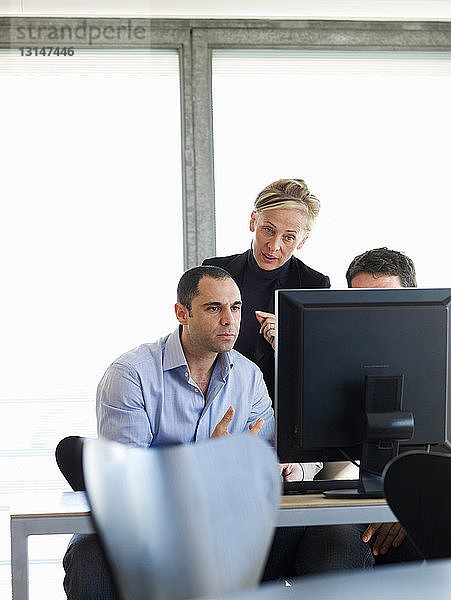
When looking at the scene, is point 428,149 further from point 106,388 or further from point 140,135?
point 106,388

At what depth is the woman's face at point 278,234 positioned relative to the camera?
2996 mm

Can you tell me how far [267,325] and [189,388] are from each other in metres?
0.54

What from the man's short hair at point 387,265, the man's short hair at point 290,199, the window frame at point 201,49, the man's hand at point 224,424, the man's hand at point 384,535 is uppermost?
the window frame at point 201,49

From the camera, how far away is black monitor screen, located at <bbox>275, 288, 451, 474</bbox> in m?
2.03

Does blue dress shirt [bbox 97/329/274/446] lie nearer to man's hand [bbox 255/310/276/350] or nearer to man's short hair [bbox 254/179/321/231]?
man's hand [bbox 255/310/276/350]

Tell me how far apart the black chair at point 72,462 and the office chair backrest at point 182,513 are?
3.66ft

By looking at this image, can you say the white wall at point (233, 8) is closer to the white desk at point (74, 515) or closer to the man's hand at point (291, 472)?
the man's hand at point (291, 472)

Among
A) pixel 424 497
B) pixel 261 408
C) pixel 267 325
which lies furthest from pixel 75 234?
pixel 424 497

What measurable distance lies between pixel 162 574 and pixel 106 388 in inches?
54.1

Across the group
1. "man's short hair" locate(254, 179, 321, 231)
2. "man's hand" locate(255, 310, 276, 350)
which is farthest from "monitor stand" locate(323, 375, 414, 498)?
"man's short hair" locate(254, 179, 321, 231)

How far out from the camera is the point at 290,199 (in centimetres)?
302

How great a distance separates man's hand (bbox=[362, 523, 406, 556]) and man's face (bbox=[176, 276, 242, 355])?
667 millimetres

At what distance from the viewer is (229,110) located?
4270 millimetres

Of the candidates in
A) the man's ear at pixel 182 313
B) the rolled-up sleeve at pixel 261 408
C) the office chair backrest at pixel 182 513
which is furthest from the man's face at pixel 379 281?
the office chair backrest at pixel 182 513
